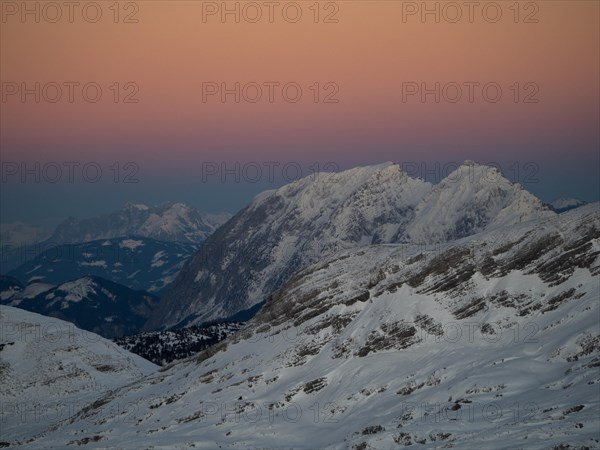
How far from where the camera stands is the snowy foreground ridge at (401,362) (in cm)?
7525

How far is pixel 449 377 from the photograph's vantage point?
86625mm

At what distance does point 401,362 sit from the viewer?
311 feet

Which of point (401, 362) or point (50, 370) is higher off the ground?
point (401, 362)

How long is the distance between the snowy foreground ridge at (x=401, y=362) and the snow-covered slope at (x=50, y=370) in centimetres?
671

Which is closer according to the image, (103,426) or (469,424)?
(469,424)

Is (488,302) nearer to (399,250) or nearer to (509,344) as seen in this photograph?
(509,344)

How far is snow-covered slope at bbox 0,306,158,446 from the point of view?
419ft

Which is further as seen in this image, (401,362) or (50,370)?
(50,370)

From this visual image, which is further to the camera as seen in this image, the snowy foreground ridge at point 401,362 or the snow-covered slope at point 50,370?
the snow-covered slope at point 50,370

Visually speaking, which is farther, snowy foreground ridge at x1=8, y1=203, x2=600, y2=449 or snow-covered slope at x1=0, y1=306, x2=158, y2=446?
snow-covered slope at x1=0, y1=306, x2=158, y2=446

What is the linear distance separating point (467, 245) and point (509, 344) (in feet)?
69.1

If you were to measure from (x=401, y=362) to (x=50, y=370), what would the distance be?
7517cm

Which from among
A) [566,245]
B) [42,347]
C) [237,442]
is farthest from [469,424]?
[42,347]

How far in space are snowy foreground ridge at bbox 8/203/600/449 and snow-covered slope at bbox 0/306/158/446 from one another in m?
6.71
